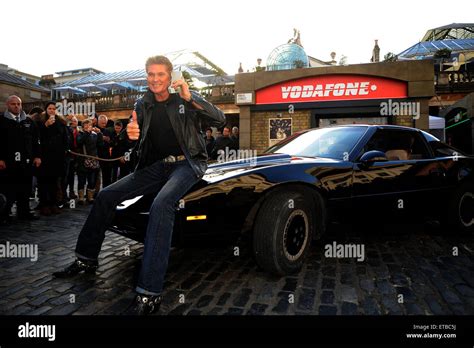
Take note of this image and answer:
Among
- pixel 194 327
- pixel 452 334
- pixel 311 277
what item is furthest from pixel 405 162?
pixel 194 327

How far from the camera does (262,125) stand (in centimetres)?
1238

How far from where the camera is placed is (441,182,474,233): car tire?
3.63 m

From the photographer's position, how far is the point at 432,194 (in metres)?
3.47

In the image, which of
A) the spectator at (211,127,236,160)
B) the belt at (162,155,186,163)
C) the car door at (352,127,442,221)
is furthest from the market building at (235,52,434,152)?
the belt at (162,155,186,163)

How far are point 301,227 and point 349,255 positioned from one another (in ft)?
2.88

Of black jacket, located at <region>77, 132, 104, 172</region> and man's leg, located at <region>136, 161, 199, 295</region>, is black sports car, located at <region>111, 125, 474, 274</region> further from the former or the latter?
black jacket, located at <region>77, 132, 104, 172</region>

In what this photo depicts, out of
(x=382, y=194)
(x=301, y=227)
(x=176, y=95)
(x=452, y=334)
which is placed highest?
(x=176, y=95)

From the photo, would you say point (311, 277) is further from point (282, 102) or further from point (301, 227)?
point (282, 102)

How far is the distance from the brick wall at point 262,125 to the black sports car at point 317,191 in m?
8.34

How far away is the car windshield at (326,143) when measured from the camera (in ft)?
10.1

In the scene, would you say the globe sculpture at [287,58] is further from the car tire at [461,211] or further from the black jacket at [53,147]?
the car tire at [461,211]

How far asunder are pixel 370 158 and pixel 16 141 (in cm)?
532

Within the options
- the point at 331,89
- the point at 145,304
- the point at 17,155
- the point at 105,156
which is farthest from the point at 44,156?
the point at 331,89

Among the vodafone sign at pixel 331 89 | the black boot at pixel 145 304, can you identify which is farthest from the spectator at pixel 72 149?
the vodafone sign at pixel 331 89
